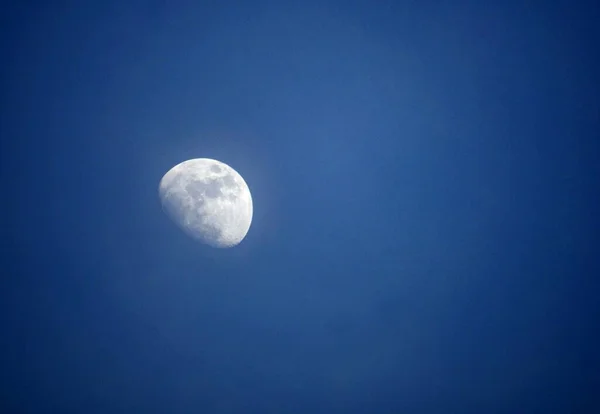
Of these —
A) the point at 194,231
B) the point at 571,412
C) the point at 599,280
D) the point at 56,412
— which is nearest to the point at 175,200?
the point at 194,231

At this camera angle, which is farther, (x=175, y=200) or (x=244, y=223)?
(x=244, y=223)

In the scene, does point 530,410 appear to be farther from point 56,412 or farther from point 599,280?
point 56,412

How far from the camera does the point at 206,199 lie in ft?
17.0

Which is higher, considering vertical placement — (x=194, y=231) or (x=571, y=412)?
(x=194, y=231)

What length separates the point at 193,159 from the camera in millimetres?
5441

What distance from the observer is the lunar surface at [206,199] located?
5.18 m

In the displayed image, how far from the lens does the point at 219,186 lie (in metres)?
5.27

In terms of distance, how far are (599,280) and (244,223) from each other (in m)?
8.28

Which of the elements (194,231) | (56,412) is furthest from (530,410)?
(56,412)

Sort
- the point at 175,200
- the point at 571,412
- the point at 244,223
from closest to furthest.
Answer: the point at 175,200 → the point at 244,223 → the point at 571,412

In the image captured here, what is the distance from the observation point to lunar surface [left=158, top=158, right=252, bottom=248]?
518cm

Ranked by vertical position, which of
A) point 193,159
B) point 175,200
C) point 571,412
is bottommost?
point 571,412

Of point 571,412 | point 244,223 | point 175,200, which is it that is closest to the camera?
point 175,200

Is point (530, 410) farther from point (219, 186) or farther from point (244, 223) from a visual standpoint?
point (219, 186)
